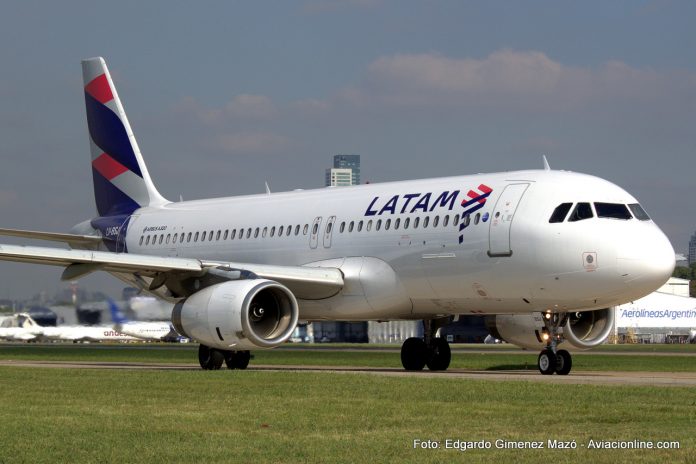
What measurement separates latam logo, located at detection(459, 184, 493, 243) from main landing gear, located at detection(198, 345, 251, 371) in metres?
6.73

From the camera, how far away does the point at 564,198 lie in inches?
1051

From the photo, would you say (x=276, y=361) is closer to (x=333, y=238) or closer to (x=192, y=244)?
(x=192, y=244)

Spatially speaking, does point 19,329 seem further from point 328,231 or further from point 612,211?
point 612,211

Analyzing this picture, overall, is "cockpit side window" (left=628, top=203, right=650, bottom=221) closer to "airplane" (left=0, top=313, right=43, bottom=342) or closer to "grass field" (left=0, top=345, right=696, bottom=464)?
"grass field" (left=0, top=345, right=696, bottom=464)

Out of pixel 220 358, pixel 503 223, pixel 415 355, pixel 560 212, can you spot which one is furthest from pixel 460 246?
pixel 220 358

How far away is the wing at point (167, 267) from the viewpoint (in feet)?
95.0

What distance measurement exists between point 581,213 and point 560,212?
0.44 metres

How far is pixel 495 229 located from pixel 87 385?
384 inches

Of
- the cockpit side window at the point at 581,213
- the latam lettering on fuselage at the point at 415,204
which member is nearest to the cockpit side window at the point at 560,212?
the cockpit side window at the point at 581,213

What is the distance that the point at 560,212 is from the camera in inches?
1044

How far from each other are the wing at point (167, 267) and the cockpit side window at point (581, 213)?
6585mm

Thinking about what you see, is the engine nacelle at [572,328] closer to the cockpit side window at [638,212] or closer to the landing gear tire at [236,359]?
the cockpit side window at [638,212]

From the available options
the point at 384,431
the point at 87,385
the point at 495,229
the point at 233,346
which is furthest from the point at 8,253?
the point at 384,431

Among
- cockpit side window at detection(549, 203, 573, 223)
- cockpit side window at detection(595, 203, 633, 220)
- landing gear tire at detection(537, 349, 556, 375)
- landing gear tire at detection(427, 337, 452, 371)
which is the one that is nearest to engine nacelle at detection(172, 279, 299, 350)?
landing gear tire at detection(427, 337, 452, 371)
